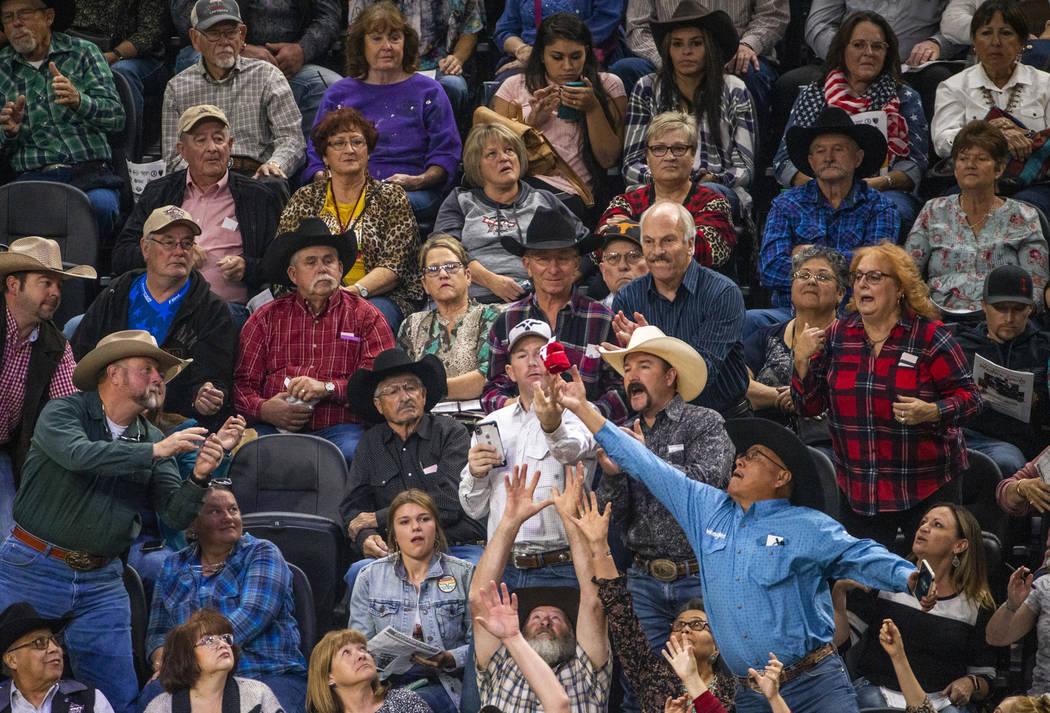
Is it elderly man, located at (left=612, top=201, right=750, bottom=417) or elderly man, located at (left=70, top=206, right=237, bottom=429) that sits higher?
elderly man, located at (left=612, top=201, right=750, bottom=417)

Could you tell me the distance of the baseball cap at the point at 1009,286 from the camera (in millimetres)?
7039

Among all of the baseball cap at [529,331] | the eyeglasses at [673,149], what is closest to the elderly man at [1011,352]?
the eyeglasses at [673,149]

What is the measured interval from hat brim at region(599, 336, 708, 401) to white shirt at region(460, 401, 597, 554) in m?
0.37

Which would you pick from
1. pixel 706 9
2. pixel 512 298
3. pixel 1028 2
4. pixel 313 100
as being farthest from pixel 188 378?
pixel 1028 2

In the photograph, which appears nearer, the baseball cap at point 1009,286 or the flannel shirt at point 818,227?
the baseball cap at point 1009,286

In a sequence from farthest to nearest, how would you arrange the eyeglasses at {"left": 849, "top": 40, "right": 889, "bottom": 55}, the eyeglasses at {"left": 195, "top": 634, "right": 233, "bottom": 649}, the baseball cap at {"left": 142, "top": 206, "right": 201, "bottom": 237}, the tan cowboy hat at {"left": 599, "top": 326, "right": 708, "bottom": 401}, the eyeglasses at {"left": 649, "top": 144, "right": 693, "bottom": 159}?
1. the eyeglasses at {"left": 849, "top": 40, "right": 889, "bottom": 55}
2. the eyeglasses at {"left": 649, "top": 144, "right": 693, "bottom": 159}
3. the baseball cap at {"left": 142, "top": 206, "right": 201, "bottom": 237}
4. the tan cowboy hat at {"left": 599, "top": 326, "right": 708, "bottom": 401}
5. the eyeglasses at {"left": 195, "top": 634, "right": 233, "bottom": 649}

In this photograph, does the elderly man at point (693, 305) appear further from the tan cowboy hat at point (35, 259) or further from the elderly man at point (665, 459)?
the tan cowboy hat at point (35, 259)

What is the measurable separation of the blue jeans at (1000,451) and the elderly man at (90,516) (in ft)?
10.9

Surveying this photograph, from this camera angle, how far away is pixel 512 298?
7.63 m

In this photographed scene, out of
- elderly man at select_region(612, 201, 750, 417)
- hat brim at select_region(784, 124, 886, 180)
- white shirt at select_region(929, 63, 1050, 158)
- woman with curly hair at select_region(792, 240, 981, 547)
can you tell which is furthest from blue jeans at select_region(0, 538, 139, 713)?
white shirt at select_region(929, 63, 1050, 158)

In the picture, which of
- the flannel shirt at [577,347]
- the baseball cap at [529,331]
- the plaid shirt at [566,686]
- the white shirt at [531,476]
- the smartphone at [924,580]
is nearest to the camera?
the smartphone at [924,580]

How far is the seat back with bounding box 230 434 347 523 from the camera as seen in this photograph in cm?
680

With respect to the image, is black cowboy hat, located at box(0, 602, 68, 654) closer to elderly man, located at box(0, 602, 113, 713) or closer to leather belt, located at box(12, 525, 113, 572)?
elderly man, located at box(0, 602, 113, 713)

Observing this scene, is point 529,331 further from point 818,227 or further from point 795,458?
point 818,227
